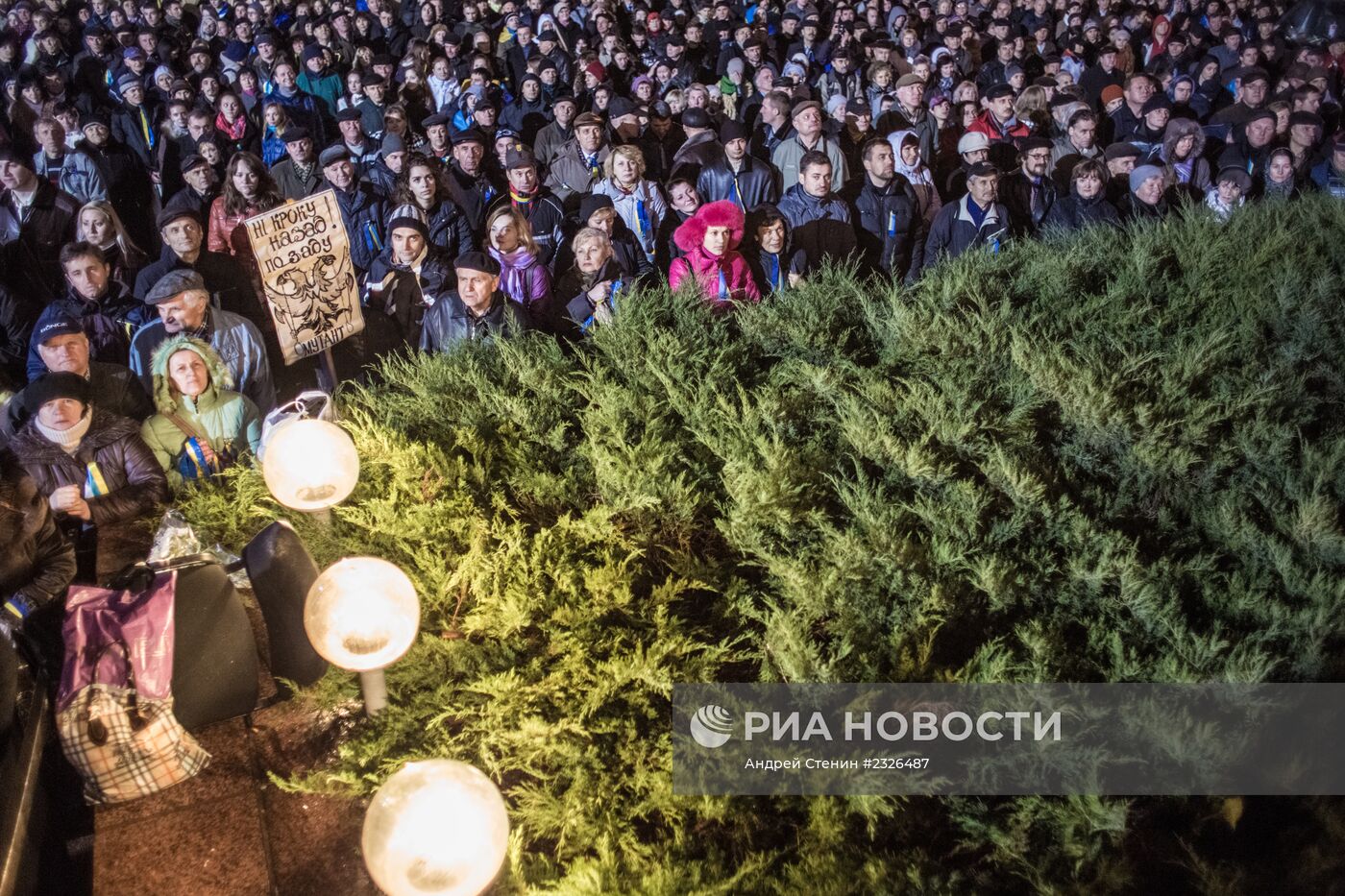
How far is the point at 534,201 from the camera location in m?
7.96

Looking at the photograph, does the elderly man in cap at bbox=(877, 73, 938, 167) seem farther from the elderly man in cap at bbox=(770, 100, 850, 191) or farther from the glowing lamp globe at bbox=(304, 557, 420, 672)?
the glowing lamp globe at bbox=(304, 557, 420, 672)

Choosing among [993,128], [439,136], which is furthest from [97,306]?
[993,128]

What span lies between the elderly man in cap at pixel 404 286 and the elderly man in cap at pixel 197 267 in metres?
0.95

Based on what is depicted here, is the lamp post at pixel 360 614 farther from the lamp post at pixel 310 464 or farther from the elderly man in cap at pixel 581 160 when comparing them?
the elderly man in cap at pixel 581 160

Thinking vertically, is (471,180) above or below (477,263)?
above

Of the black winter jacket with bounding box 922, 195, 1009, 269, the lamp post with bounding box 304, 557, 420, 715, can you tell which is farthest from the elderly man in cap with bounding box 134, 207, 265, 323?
the black winter jacket with bounding box 922, 195, 1009, 269

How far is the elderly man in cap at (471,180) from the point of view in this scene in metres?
8.34


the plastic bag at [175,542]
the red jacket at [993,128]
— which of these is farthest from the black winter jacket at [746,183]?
the plastic bag at [175,542]

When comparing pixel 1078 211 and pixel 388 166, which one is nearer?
pixel 1078 211

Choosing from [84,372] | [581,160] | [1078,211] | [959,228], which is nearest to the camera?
[84,372]

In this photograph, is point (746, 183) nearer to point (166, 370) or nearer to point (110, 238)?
point (166, 370)

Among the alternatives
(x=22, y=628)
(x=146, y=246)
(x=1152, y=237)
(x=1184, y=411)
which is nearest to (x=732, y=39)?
(x=146, y=246)

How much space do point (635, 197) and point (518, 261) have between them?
1559 mm

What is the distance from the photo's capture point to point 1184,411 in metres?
3.37
